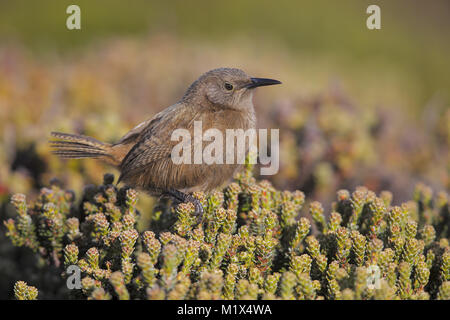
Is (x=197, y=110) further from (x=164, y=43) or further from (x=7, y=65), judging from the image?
(x=164, y=43)

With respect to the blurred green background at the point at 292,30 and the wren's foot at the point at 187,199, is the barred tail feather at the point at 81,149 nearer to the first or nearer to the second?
the wren's foot at the point at 187,199

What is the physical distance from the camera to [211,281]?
2496mm

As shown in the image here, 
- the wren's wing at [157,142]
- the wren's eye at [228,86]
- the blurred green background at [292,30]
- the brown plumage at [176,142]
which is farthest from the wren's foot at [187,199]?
the blurred green background at [292,30]

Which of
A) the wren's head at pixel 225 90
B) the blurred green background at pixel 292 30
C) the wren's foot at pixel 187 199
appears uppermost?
the blurred green background at pixel 292 30

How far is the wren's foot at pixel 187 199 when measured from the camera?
3.28 m

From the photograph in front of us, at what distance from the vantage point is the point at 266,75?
819cm

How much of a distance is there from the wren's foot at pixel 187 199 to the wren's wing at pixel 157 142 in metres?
0.31

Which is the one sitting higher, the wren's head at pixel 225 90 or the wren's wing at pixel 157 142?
the wren's head at pixel 225 90

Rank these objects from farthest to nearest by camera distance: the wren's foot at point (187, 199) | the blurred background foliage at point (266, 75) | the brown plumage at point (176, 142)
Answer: the blurred background foliage at point (266, 75), the brown plumage at point (176, 142), the wren's foot at point (187, 199)

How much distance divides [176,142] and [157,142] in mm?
175

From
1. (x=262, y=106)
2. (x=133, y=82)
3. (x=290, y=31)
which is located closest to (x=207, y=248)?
(x=262, y=106)

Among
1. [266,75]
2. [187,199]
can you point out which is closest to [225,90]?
[187,199]

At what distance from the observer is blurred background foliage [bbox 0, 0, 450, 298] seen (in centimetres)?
548

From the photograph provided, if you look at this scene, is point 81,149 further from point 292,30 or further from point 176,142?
point 292,30
